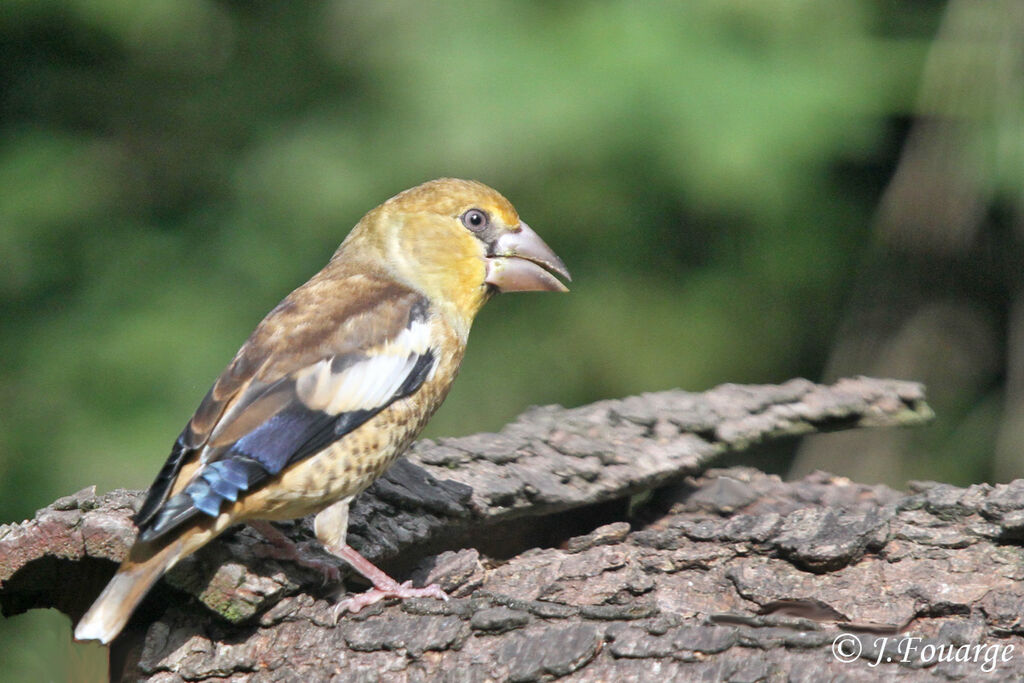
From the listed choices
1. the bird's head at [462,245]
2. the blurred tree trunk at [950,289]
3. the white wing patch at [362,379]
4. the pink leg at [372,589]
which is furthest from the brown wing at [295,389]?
the blurred tree trunk at [950,289]

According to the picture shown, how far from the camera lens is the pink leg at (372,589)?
8.73ft

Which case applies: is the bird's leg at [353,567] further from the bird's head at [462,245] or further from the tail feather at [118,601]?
the bird's head at [462,245]

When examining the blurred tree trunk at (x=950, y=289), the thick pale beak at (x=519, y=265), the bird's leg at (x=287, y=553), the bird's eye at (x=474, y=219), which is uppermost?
the blurred tree trunk at (x=950, y=289)

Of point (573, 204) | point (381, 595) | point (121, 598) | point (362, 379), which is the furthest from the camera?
point (573, 204)

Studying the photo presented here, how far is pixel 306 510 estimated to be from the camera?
111 inches

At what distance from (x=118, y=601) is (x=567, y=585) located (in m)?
0.96

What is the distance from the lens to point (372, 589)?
9.05 feet

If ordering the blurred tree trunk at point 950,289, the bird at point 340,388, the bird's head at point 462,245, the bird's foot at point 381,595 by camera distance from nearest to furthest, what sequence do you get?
the bird at point 340,388 < the bird's foot at point 381,595 < the bird's head at point 462,245 < the blurred tree trunk at point 950,289

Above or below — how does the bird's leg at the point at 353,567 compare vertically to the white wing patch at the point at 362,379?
below

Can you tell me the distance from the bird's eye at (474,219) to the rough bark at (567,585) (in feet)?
1.95

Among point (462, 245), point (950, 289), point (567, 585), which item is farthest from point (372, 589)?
point (950, 289)

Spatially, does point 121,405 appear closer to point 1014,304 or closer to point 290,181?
point 290,181

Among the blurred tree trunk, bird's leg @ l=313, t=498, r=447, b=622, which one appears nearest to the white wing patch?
bird's leg @ l=313, t=498, r=447, b=622

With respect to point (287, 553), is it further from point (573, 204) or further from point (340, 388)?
point (573, 204)
